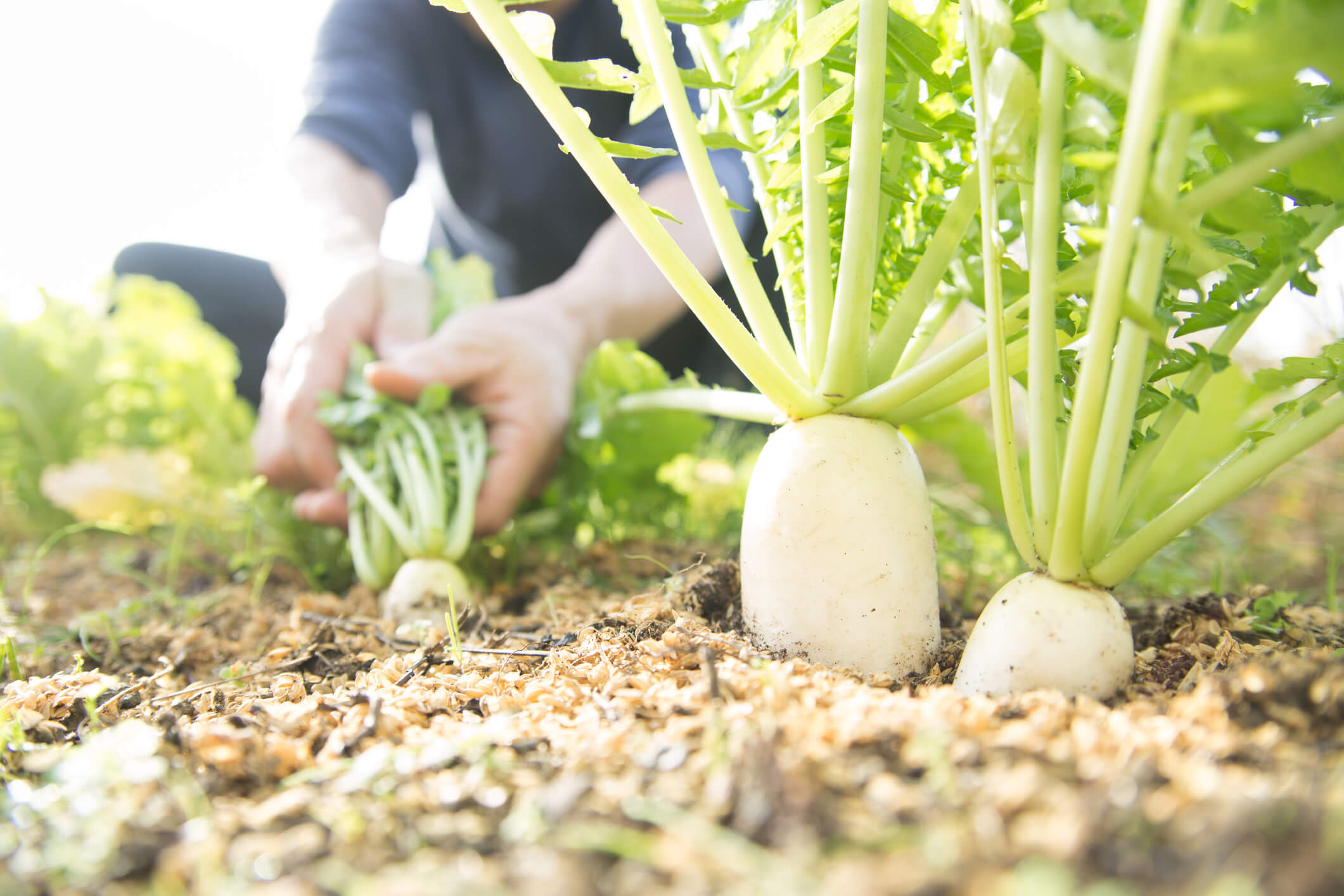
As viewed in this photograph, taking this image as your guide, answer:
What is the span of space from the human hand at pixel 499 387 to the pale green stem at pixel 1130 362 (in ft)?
3.83

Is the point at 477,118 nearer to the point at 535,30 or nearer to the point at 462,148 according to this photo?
the point at 462,148

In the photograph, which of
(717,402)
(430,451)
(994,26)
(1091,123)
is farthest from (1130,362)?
(430,451)

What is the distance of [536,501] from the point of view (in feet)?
6.82

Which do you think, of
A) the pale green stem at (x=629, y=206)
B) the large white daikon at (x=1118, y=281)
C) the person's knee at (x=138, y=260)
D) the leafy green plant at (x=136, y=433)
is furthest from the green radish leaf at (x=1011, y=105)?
the person's knee at (x=138, y=260)

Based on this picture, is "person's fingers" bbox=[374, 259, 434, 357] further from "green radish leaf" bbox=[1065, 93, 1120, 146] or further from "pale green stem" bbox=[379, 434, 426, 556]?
"green radish leaf" bbox=[1065, 93, 1120, 146]

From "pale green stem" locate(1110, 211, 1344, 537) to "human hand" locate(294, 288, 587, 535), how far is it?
3.83 feet

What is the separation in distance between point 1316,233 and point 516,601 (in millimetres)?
1342

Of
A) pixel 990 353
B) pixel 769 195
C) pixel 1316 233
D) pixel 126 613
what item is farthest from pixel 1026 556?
pixel 126 613

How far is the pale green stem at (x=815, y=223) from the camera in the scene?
37.5 inches

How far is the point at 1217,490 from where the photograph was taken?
0.83 meters

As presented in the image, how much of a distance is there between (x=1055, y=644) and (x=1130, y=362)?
0.99 ft

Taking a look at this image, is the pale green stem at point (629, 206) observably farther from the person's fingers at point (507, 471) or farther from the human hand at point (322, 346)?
the human hand at point (322, 346)

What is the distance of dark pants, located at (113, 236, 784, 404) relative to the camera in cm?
322

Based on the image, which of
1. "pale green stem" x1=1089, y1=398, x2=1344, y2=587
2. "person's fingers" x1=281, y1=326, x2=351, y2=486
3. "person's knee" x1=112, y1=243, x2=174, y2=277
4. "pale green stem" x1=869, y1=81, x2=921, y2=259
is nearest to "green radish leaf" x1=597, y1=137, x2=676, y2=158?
"pale green stem" x1=869, y1=81, x2=921, y2=259
